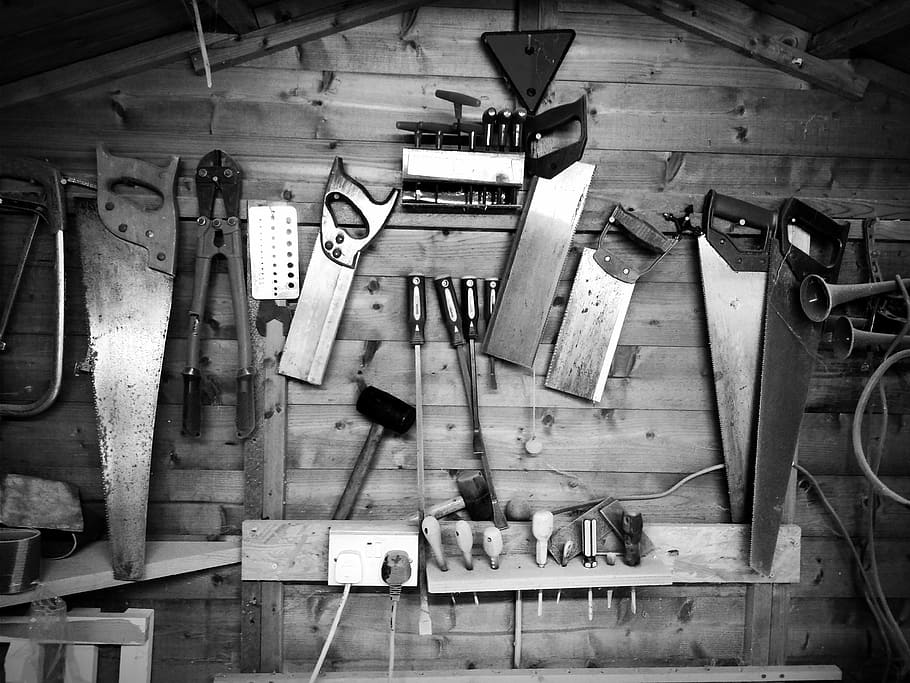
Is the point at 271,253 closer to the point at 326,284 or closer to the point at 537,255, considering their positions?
the point at 326,284

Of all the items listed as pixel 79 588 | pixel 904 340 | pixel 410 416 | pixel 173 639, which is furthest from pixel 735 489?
pixel 79 588

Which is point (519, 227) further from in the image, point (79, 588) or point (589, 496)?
point (79, 588)

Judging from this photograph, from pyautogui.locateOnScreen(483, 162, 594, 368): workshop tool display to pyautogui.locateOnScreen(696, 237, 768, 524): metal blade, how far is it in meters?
0.39

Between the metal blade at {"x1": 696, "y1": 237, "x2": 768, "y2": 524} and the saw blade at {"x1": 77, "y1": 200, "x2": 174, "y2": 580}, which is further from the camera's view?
the metal blade at {"x1": 696, "y1": 237, "x2": 768, "y2": 524}

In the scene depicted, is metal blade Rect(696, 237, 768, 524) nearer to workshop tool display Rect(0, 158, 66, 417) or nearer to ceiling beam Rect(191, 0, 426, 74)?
ceiling beam Rect(191, 0, 426, 74)

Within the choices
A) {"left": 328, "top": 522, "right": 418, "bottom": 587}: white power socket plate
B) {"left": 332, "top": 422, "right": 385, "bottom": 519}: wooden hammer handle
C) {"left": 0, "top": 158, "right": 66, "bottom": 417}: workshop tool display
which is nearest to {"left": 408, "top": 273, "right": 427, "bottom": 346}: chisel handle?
{"left": 332, "top": 422, "right": 385, "bottom": 519}: wooden hammer handle

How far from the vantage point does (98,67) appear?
194 centimetres

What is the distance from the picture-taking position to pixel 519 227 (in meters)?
1.98

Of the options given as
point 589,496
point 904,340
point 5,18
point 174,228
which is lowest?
point 589,496

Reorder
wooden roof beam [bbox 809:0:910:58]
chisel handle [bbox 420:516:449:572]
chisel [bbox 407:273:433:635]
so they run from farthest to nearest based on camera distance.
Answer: chisel [bbox 407:273:433:635], chisel handle [bbox 420:516:449:572], wooden roof beam [bbox 809:0:910:58]

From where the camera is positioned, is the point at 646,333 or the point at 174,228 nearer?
the point at 174,228

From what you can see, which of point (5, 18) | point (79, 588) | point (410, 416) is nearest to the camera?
point (5, 18)

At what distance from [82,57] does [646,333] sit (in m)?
1.73

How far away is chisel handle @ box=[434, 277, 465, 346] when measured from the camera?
6.50 feet
